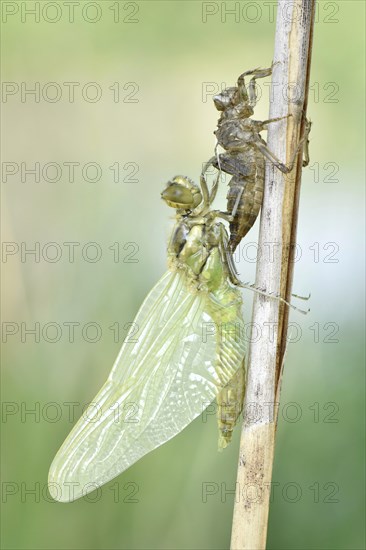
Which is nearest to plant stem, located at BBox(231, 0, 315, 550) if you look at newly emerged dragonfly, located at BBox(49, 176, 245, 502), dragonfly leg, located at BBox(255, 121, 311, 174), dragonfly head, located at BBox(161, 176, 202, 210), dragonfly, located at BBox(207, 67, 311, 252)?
dragonfly leg, located at BBox(255, 121, 311, 174)

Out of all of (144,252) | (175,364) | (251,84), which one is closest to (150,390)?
(175,364)

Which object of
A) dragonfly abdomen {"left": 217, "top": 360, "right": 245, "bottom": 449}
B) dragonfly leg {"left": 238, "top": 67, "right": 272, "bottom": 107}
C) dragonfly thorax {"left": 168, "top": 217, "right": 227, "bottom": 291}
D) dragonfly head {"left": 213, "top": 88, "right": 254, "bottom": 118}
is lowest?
dragonfly abdomen {"left": 217, "top": 360, "right": 245, "bottom": 449}

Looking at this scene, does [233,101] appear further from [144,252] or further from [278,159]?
[144,252]

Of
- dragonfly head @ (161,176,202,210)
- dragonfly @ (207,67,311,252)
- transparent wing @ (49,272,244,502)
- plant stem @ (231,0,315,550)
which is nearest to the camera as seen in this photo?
plant stem @ (231,0,315,550)

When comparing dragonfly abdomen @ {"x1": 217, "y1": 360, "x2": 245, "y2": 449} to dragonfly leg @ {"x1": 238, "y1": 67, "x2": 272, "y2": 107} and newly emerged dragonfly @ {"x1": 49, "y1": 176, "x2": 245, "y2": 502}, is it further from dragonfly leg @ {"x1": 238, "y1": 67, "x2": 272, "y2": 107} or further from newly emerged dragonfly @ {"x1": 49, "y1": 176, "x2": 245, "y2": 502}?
dragonfly leg @ {"x1": 238, "y1": 67, "x2": 272, "y2": 107}

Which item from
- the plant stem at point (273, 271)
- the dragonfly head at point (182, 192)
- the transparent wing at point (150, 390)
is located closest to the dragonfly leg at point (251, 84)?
the plant stem at point (273, 271)

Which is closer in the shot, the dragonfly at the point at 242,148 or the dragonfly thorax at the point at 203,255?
the dragonfly at the point at 242,148

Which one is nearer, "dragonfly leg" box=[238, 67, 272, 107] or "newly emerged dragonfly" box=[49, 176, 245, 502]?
"dragonfly leg" box=[238, 67, 272, 107]

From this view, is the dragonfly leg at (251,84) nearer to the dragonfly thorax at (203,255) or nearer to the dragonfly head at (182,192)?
the dragonfly head at (182,192)

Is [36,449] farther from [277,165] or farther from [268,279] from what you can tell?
[277,165]
